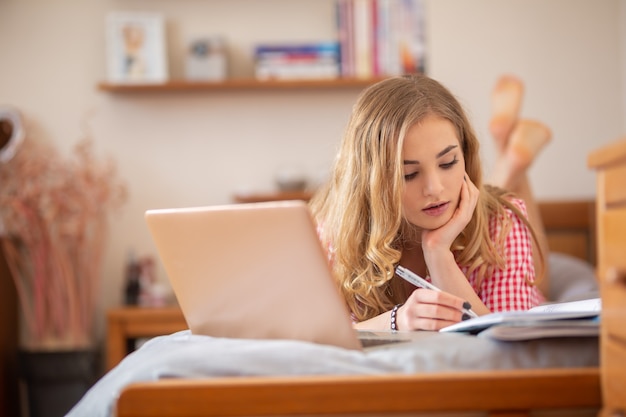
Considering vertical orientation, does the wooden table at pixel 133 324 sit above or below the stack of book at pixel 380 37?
below

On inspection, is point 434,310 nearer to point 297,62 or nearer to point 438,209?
point 438,209

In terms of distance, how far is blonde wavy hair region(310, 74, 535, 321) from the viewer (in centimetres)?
151

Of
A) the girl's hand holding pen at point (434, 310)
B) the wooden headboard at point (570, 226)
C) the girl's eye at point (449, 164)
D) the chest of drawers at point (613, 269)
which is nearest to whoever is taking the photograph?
the chest of drawers at point (613, 269)

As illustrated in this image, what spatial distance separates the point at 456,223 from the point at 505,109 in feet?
4.85

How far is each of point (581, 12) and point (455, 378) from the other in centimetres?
284

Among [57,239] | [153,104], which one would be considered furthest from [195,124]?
[57,239]

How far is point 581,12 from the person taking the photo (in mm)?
3389

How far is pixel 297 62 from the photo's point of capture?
10.9 feet

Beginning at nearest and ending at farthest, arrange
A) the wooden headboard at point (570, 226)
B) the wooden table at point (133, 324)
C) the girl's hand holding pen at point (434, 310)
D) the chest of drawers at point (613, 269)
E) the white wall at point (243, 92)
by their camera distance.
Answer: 1. the chest of drawers at point (613, 269)
2. the girl's hand holding pen at point (434, 310)
3. the wooden table at point (133, 324)
4. the wooden headboard at point (570, 226)
5. the white wall at point (243, 92)

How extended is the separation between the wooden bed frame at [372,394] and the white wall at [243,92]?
8.29 feet

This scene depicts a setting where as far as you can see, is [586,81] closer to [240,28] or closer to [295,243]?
[240,28]

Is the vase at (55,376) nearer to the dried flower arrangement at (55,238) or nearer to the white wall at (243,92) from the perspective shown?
the dried flower arrangement at (55,238)

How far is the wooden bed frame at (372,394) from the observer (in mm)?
868

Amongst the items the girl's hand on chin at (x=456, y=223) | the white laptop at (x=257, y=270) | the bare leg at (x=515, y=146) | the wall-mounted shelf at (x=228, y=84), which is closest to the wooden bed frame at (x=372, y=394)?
the white laptop at (x=257, y=270)
